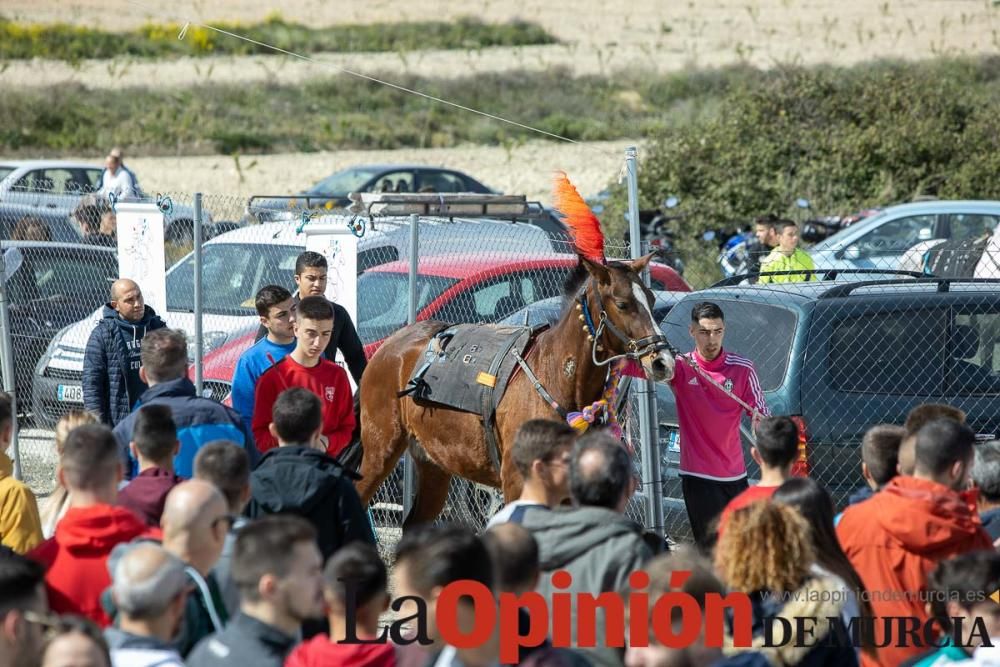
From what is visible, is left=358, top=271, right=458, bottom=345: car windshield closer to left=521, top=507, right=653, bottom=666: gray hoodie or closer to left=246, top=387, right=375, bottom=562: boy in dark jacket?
left=246, top=387, right=375, bottom=562: boy in dark jacket

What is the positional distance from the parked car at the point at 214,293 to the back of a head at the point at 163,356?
15.8ft

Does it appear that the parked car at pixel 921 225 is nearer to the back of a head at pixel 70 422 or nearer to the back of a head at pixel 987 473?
the back of a head at pixel 987 473

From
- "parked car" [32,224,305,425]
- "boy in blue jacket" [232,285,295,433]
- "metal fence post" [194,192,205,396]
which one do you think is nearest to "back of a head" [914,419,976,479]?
"boy in blue jacket" [232,285,295,433]

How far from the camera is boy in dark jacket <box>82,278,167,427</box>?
8703 mm

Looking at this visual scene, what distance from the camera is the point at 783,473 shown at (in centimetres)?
559

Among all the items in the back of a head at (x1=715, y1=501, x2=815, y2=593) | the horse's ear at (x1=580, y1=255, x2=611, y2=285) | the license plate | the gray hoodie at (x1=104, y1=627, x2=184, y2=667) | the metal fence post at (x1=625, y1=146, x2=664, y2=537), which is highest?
the horse's ear at (x1=580, y1=255, x2=611, y2=285)

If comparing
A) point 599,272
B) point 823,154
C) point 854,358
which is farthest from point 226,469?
point 823,154

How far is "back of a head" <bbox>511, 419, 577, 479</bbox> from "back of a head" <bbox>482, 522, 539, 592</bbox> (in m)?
0.90

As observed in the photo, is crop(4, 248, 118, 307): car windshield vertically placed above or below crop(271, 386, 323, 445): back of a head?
below

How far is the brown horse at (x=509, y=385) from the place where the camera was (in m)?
7.64

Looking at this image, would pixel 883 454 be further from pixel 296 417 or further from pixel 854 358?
pixel 854 358

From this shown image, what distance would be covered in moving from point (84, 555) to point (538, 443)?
1.69 metres

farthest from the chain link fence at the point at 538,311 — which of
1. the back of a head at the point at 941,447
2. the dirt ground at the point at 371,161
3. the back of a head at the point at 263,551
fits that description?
the dirt ground at the point at 371,161

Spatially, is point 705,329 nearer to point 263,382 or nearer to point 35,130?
point 263,382
